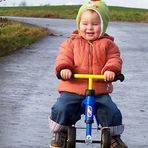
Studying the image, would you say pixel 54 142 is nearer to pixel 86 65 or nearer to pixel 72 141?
pixel 72 141

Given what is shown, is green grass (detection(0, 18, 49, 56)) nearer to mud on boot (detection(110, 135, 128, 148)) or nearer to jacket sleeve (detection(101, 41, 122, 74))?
jacket sleeve (detection(101, 41, 122, 74))

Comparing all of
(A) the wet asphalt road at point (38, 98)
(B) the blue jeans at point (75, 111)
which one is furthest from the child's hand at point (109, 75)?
(A) the wet asphalt road at point (38, 98)

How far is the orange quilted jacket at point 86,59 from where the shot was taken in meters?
6.45

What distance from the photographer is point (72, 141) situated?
6191 mm

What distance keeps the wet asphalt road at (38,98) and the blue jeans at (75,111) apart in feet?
4.72

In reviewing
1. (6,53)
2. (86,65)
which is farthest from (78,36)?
(6,53)

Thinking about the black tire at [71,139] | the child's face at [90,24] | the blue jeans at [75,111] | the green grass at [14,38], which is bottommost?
the black tire at [71,139]

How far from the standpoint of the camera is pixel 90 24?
6.48m

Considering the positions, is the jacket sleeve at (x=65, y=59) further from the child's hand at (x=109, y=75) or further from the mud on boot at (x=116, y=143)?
the mud on boot at (x=116, y=143)

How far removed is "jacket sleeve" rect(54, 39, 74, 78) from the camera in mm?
6352

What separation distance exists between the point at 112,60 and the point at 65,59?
43cm

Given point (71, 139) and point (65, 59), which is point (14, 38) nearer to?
point (65, 59)

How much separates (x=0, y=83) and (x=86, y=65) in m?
5.81

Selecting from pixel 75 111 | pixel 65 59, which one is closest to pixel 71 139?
pixel 75 111
